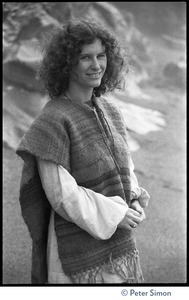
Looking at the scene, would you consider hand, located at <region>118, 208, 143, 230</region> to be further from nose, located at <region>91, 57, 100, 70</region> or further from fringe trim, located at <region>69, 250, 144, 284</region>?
nose, located at <region>91, 57, 100, 70</region>

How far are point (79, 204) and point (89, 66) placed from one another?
461 mm

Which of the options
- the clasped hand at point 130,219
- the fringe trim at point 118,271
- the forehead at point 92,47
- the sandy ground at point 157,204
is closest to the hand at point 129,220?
the clasped hand at point 130,219

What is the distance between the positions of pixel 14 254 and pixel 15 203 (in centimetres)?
39

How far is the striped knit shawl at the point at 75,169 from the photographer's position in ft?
4.22

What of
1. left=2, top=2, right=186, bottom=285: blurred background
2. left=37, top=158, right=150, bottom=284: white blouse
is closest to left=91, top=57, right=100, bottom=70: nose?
left=37, top=158, right=150, bottom=284: white blouse

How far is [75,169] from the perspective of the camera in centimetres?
131

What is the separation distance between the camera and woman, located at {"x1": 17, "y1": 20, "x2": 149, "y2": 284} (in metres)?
1.27

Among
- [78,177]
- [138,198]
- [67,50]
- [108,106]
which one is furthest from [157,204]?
[67,50]

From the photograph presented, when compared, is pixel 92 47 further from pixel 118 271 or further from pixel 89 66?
pixel 118 271

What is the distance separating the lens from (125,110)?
3.36 meters

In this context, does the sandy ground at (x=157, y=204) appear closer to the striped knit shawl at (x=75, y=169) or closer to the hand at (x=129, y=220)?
the striped knit shawl at (x=75, y=169)

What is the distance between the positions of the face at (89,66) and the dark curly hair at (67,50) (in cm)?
2

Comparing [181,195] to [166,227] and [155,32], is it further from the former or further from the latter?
[155,32]
